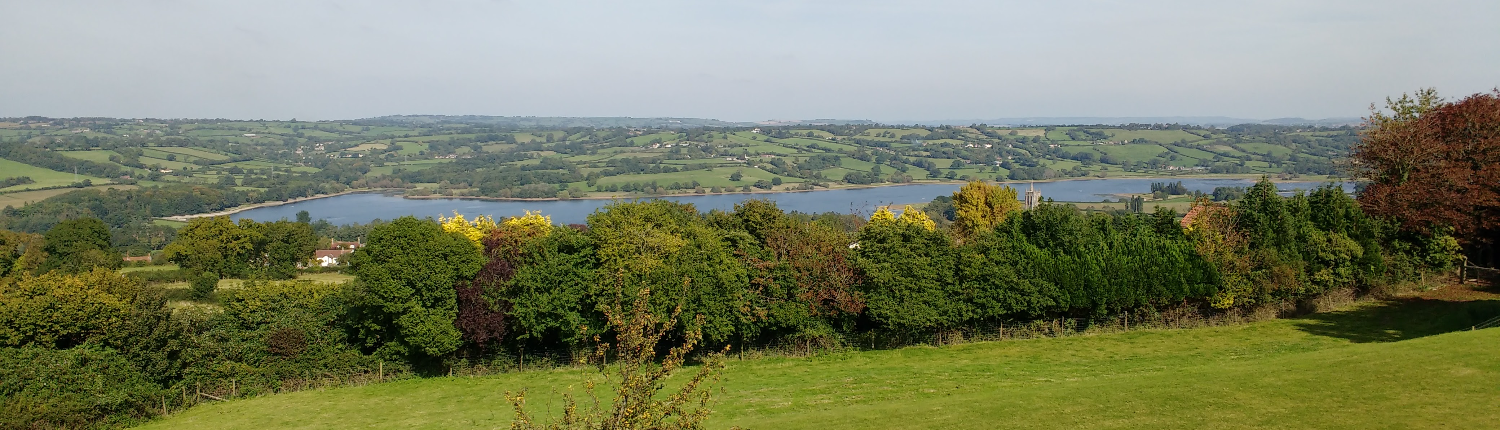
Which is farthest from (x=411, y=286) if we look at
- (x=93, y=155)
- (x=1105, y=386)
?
(x=93, y=155)

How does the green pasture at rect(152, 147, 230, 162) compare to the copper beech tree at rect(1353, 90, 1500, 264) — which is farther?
the green pasture at rect(152, 147, 230, 162)

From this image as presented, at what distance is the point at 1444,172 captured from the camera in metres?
27.9

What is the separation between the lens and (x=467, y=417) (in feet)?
63.1

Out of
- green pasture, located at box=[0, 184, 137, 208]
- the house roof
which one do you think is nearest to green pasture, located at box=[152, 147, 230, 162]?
green pasture, located at box=[0, 184, 137, 208]

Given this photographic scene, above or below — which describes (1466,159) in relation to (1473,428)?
above

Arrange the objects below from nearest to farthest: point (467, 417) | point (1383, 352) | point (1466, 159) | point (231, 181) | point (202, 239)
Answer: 1. point (1383, 352)
2. point (467, 417)
3. point (1466, 159)
4. point (202, 239)
5. point (231, 181)

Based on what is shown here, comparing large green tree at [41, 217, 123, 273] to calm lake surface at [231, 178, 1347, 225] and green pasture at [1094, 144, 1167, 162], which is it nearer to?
calm lake surface at [231, 178, 1347, 225]

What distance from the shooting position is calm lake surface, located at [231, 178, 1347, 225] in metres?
120

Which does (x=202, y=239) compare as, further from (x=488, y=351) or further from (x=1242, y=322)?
(x=1242, y=322)

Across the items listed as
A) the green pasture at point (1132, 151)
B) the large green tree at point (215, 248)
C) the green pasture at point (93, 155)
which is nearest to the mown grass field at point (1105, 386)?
the large green tree at point (215, 248)

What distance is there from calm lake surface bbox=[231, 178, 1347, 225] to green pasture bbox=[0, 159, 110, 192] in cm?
2940

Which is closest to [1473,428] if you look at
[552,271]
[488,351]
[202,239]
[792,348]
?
[792,348]

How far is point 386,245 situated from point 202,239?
34.4m

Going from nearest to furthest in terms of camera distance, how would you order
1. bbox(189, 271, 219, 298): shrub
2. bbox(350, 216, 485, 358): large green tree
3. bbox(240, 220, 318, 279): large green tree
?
bbox(350, 216, 485, 358): large green tree < bbox(189, 271, 219, 298): shrub < bbox(240, 220, 318, 279): large green tree
